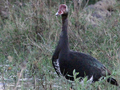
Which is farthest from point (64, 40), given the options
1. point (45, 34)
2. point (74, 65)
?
→ point (45, 34)

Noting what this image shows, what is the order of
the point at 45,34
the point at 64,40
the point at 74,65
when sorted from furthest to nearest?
the point at 45,34
the point at 64,40
the point at 74,65

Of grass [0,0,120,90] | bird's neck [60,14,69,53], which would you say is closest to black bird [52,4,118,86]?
bird's neck [60,14,69,53]

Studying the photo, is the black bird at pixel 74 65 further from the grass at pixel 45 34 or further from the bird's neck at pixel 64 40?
the grass at pixel 45 34

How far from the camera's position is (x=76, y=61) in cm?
469

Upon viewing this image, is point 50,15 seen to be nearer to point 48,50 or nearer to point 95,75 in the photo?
point 48,50

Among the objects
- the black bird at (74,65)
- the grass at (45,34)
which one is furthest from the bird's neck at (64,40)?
the grass at (45,34)

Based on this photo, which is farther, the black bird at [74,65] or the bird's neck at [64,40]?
the bird's neck at [64,40]

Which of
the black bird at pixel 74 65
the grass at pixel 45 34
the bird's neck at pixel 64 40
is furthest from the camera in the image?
the grass at pixel 45 34

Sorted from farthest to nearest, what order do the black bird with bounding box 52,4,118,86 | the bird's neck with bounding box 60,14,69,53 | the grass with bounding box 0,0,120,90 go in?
the grass with bounding box 0,0,120,90
the bird's neck with bounding box 60,14,69,53
the black bird with bounding box 52,4,118,86

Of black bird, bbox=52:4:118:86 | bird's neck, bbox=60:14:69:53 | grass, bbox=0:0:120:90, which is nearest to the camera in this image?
black bird, bbox=52:4:118:86

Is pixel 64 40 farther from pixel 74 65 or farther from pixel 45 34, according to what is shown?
→ pixel 45 34

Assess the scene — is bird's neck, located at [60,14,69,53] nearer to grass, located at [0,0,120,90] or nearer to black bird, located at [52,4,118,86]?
black bird, located at [52,4,118,86]

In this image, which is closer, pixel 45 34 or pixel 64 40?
pixel 64 40

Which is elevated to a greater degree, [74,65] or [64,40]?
[64,40]
